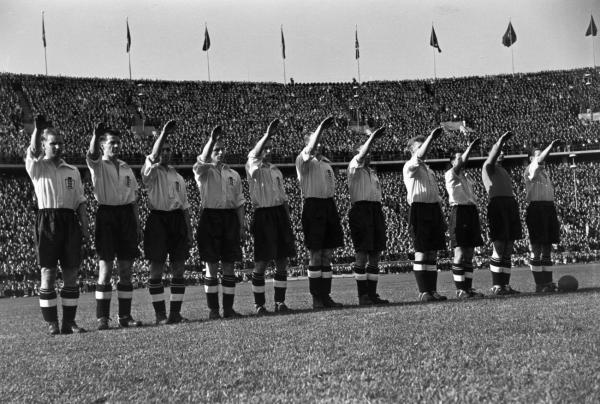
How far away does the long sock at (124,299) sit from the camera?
9.80 metres

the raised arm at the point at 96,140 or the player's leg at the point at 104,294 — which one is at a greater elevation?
the raised arm at the point at 96,140

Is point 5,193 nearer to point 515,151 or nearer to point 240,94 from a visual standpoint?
point 240,94

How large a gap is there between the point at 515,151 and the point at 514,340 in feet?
158

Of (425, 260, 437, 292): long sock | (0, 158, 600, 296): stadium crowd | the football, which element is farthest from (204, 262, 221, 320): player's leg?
(0, 158, 600, 296): stadium crowd

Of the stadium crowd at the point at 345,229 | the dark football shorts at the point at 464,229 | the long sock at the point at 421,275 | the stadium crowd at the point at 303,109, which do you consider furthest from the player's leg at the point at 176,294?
the stadium crowd at the point at 303,109

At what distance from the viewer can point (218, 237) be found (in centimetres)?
1055

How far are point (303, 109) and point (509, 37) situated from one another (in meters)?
16.4

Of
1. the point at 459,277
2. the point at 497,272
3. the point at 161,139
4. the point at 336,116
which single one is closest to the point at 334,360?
the point at 161,139

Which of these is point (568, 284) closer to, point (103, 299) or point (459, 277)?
point (459, 277)

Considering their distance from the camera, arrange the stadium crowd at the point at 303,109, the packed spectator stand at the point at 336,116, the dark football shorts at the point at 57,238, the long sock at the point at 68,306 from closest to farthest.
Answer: the dark football shorts at the point at 57,238 → the long sock at the point at 68,306 → the packed spectator stand at the point at 336,116 → the stadium crowd at the point at 303,109

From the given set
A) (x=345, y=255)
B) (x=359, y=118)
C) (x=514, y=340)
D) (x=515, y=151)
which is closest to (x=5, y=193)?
(x=345, y=255)

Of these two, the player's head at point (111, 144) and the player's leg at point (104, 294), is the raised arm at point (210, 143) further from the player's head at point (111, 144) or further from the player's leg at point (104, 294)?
the player's leg at point (104, 294)

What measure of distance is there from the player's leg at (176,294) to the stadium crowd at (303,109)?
36468 millimetres

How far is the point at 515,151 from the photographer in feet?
173
